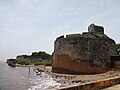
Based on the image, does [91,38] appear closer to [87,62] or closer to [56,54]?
[87,62]

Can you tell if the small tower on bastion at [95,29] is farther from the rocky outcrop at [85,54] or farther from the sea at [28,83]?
the sea at [28,83]

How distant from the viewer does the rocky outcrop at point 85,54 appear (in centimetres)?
2233

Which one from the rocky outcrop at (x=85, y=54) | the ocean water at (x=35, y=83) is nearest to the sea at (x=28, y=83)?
the ocean water at (x=35, y=83)

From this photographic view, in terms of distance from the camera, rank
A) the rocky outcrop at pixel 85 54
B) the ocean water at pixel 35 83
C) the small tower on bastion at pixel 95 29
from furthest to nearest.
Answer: the small tower on bastion at pixel 95 29 < the rocky outcrop at pixel 85 54 < the ocean water at pixel 35 83

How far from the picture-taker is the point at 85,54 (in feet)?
74.2

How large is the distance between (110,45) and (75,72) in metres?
6.21

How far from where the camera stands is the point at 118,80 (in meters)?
9.21

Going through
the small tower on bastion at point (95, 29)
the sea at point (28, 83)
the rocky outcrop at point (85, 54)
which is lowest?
the sea at point (28, 83)

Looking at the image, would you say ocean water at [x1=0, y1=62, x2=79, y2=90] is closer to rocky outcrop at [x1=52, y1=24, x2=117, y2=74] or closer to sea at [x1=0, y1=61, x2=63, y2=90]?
sea at [x1=0, y1=61, x2=63, y2=90]

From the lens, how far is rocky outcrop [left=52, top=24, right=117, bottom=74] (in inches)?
879

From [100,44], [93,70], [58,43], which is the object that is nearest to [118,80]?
[93,70]

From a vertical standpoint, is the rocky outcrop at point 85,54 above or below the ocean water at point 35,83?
above

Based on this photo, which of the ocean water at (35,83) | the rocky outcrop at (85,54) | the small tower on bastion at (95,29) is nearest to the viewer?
the ocean water at (35,83)

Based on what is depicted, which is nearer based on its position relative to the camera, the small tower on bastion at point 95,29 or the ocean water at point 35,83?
the ocean water at point 35,83
